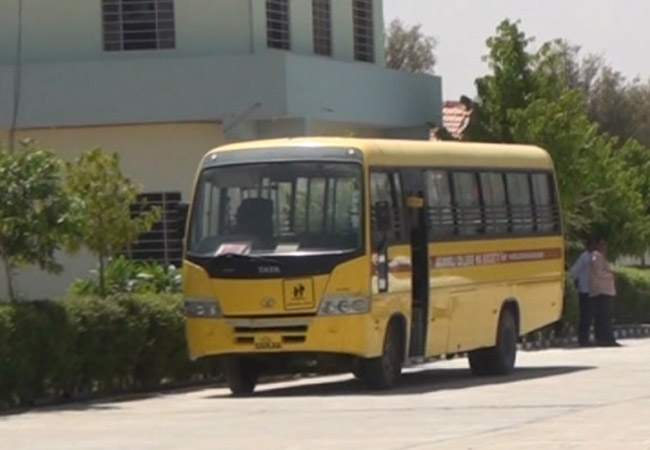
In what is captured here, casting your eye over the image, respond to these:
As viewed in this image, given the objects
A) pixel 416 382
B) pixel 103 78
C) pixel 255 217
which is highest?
pixel 103 78

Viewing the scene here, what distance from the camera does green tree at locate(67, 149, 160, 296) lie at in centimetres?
2766

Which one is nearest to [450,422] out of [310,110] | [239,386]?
[239,386]

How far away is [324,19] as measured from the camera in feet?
126

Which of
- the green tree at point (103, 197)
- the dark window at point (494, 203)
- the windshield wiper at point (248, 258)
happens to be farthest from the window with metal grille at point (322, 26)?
the windshield wiper at point (248, 258)

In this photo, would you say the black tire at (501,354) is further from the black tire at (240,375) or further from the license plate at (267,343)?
the license plate at (267,343)

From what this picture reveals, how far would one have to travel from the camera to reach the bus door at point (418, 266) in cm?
2420

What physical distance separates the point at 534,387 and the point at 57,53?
14958 mm

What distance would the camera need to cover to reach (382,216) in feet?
75.4

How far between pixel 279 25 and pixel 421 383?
13.1 metres

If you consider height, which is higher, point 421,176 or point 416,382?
point 421,176

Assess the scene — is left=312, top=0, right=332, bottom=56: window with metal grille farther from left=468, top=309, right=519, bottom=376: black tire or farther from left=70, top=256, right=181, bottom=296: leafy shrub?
left=468, top=309, right=519, bottom=376: black tire

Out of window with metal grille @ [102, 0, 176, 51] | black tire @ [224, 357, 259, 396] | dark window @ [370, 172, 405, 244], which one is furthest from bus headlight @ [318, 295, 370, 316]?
window with metal grille @ [102, 0, 176, 51]

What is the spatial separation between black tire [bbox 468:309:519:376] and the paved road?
258mm

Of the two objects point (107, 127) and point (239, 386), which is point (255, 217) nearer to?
point (239, 386)
